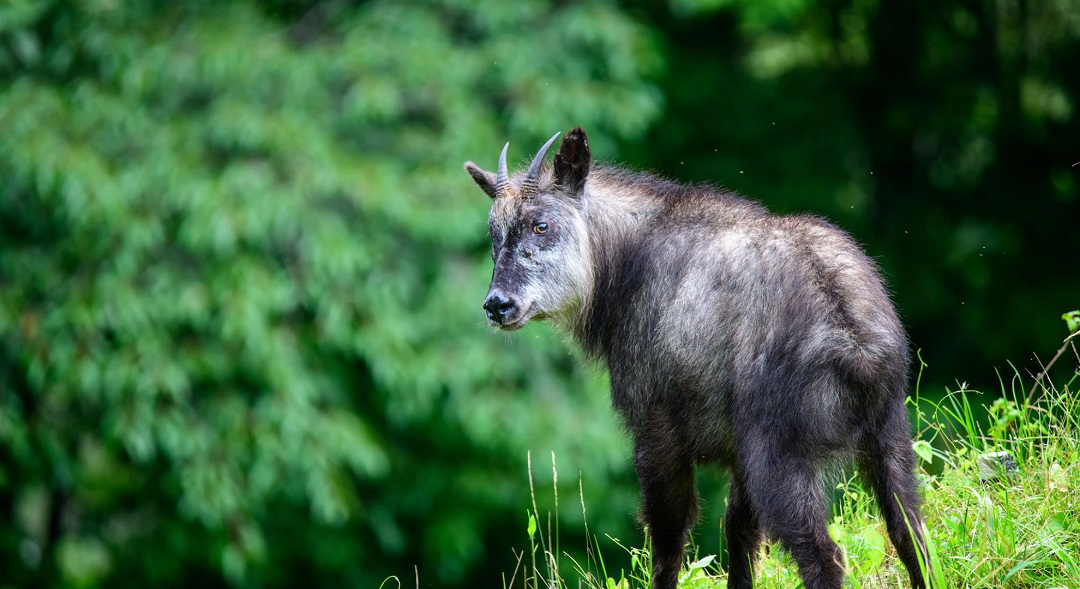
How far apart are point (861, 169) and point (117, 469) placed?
8706 mm

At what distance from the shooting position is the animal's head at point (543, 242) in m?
4.54

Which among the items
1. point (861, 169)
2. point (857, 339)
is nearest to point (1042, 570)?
point (857, 339)

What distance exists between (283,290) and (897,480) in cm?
593

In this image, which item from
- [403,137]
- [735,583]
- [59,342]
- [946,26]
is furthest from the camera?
[946,26]

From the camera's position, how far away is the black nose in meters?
4.48

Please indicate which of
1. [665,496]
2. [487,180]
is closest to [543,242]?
[487,180]

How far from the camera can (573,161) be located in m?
4.67

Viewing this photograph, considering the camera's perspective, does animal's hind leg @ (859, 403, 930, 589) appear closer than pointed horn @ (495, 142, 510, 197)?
Yes

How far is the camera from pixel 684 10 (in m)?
11.0

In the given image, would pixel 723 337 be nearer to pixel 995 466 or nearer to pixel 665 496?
pixel 665 496

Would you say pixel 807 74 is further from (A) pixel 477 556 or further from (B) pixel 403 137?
(A) pixel 477 556

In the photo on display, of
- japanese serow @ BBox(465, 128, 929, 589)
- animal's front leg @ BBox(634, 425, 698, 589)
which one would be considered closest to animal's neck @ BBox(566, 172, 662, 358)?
japanese serow @ BBox(465, 128, 929, 589)

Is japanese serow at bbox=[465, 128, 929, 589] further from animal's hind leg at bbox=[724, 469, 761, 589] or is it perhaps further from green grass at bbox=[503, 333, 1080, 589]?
green grass at bbox=[503, 333, 1080, 589]

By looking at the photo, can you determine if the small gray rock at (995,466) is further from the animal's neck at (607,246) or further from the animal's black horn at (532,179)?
the animal's black horn at (532,179)
